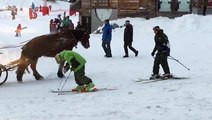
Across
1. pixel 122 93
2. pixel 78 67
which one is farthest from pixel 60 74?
pixel 122 93

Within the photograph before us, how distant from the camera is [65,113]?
935 centimetres

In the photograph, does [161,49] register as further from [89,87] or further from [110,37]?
[110,37]

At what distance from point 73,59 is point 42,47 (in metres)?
3.14

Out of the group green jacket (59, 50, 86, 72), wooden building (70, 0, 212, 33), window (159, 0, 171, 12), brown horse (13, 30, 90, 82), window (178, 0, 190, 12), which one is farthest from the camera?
window (159, 0, 171, 12)

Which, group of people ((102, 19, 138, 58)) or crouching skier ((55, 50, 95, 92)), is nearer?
crouching skier ((55, 50, 95, 92))

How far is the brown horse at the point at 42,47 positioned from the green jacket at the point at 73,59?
282 cm

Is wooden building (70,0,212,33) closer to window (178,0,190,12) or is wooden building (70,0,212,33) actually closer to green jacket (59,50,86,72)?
window (178,0,190,12)

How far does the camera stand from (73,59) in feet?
39.1

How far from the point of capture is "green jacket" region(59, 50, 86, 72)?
11.8 m

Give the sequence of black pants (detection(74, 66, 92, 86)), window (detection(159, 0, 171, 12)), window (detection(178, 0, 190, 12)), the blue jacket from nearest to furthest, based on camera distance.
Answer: black pants (detection(74, 66, 92, 86)) → the blue jacket → window (detection(178, 0, 190, 12)) → window (detection(159, 0, 171, 12))

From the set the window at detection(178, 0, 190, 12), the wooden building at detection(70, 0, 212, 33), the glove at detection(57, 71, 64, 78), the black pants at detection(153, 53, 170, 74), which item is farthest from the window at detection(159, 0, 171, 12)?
the black pants at detection(153, 53, 170, 74)

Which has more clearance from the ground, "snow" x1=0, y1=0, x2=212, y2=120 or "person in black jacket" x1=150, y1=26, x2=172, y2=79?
"person in black jacket" x1=150, y1=26, x2=172, y2=79

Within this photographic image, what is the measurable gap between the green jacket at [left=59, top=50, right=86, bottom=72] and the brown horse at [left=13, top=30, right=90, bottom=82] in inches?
111

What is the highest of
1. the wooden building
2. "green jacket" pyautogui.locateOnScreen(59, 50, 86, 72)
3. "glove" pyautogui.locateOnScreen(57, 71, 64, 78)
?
the wooden building
